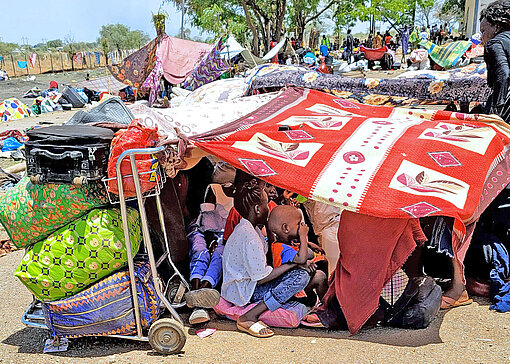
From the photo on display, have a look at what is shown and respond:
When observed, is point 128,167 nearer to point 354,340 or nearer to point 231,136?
point 231,136

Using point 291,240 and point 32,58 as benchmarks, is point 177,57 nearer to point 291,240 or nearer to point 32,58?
point 291,240

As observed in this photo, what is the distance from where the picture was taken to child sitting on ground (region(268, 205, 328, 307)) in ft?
10.7

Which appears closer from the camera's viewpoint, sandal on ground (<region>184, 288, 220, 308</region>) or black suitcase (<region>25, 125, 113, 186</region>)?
black suitcase (<region>25, 125, 113, 186</region>)

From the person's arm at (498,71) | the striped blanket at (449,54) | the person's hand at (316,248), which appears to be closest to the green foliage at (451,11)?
the striped blanket at (449,54)

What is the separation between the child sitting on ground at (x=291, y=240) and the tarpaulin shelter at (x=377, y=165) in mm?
247

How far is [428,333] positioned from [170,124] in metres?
2.16

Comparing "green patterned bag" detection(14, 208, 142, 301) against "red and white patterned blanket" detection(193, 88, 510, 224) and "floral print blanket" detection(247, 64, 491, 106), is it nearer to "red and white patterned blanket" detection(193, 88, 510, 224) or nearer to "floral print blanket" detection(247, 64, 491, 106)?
"red and white patterned blanket" detection(193, 88, 510, 224)

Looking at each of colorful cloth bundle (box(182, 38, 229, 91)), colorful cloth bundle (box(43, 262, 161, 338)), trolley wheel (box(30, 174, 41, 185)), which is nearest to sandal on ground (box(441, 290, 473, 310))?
colorful cloth bundle (box(43, 262, 161, 338))

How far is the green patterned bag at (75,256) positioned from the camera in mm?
2920

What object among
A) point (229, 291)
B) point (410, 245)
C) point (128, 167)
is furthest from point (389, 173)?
point (128, 167)

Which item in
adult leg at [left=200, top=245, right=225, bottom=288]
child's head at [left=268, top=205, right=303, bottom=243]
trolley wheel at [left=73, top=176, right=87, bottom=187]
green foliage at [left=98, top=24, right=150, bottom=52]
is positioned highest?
green foliage at [left=98, top=24, right=150, bottom=52]

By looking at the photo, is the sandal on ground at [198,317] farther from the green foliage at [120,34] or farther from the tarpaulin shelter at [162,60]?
the green foliage at [120,34]

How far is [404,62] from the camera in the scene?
22.5m

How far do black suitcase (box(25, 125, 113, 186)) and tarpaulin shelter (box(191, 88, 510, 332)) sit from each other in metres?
0.60
